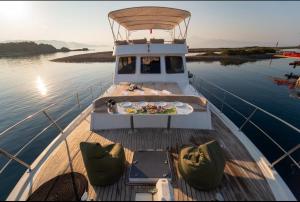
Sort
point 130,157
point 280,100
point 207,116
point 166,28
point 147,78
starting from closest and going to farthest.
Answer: point 130,157 → point 207,116 → point 147,78 → point 166,28 → point 280,100

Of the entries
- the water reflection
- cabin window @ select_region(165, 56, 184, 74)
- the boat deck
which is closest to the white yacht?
the boat deck

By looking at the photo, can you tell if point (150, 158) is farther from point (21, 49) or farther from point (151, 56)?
point (21, 49)

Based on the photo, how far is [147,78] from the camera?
9266mm

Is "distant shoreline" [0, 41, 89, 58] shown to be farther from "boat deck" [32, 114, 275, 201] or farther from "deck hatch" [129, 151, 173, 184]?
"deck hatch" [129, 151, 173, 184]

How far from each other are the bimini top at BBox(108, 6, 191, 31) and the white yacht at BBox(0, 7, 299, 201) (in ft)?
0.31

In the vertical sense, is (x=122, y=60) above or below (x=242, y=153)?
above

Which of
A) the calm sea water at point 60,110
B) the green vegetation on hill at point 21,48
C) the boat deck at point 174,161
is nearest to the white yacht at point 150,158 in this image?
the boat deck at point 174,161

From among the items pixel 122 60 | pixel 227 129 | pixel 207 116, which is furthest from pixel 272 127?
pixel 122 60

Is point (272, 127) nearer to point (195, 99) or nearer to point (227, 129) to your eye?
point (227, 129)

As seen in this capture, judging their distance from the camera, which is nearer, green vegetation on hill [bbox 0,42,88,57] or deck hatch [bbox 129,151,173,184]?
deck hatch [bbox 129,151,173,184]

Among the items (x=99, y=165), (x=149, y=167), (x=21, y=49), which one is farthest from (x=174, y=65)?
(x=21, y=49)

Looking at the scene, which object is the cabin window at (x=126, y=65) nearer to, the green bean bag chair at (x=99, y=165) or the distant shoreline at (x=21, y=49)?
the green bean bag chair at (x=99, y=165)

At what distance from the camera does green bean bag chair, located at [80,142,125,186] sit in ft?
11.1

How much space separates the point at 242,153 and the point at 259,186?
113cm
